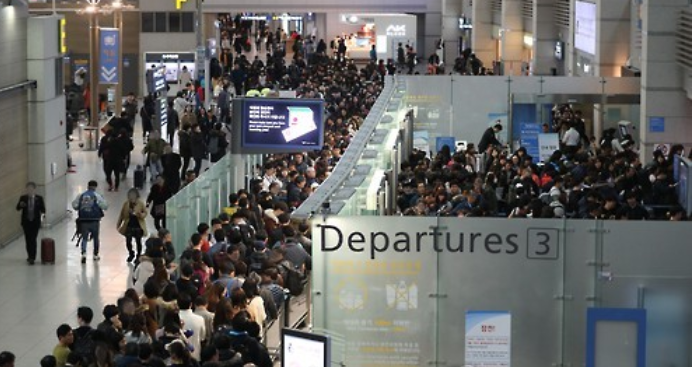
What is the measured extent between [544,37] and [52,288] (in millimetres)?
24595

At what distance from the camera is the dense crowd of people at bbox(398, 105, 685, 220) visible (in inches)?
Answer: 754

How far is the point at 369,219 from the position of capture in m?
14.3

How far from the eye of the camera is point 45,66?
2644 cm

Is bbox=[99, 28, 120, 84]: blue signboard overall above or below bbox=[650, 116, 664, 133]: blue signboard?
above

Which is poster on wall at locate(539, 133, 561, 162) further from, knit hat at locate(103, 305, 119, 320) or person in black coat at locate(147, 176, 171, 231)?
knit hat at locate(103, 305, 119, 320)

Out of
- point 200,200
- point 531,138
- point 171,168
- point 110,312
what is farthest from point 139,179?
point 110,312

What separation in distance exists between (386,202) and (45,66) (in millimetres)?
7769

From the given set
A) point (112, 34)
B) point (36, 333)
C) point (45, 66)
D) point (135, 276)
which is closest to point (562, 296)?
point (135, 276)

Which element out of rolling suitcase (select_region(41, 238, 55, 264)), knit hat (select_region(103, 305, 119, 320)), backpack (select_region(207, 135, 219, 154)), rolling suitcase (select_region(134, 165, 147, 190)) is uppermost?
backpack (select_region(207, 135, 219, 154))

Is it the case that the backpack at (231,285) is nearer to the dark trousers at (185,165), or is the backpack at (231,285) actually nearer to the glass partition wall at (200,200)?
the glass partition wall at (200,200)

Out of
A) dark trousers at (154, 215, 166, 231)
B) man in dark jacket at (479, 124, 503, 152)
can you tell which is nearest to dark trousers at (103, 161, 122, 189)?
dark trousers at (154, 215, 166, 231)

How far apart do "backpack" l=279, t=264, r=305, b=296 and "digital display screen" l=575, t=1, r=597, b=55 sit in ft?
60.2

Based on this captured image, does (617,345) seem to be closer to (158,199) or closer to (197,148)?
(158,199)

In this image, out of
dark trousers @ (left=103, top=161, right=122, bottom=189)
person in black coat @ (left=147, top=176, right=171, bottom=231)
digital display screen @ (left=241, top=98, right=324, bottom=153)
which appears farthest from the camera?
dark trousers @ (left=103, top=161, right=122, bottom=189)
